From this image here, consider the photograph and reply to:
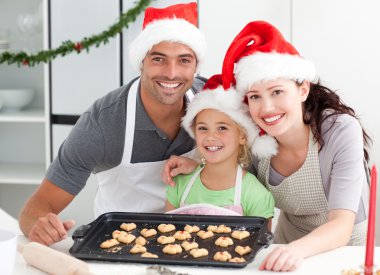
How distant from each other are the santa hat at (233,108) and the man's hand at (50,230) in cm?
57

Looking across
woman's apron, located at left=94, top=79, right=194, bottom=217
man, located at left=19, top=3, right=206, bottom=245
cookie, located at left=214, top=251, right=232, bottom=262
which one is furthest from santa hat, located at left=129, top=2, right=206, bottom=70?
cookie, located at left=214, top=251, right=232, bottom=262

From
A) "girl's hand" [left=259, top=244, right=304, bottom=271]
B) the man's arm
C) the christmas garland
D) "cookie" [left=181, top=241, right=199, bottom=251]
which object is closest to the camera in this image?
"girl's hand" [left=259, top=244, right=304, bottom=271]

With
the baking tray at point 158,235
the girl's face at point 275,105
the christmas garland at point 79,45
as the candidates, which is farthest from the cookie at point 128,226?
the christmas garland at point 79,45

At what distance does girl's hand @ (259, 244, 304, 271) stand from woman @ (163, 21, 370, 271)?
24cm

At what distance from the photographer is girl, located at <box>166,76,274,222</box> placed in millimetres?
2084

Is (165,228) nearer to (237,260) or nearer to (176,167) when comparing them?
(237,260)

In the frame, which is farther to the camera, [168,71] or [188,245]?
[168,71]

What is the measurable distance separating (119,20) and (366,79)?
1263mm

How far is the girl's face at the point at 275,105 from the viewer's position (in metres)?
1.96

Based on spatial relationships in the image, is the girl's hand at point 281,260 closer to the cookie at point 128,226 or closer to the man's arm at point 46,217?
the cookie at point 128,226

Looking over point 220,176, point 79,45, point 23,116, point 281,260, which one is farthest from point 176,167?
point 23,116

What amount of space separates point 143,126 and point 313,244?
0.81 meters

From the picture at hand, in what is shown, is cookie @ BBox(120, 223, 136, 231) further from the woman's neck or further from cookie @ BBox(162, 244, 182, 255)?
the woman's neck

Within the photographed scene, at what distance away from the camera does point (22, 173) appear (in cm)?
401
